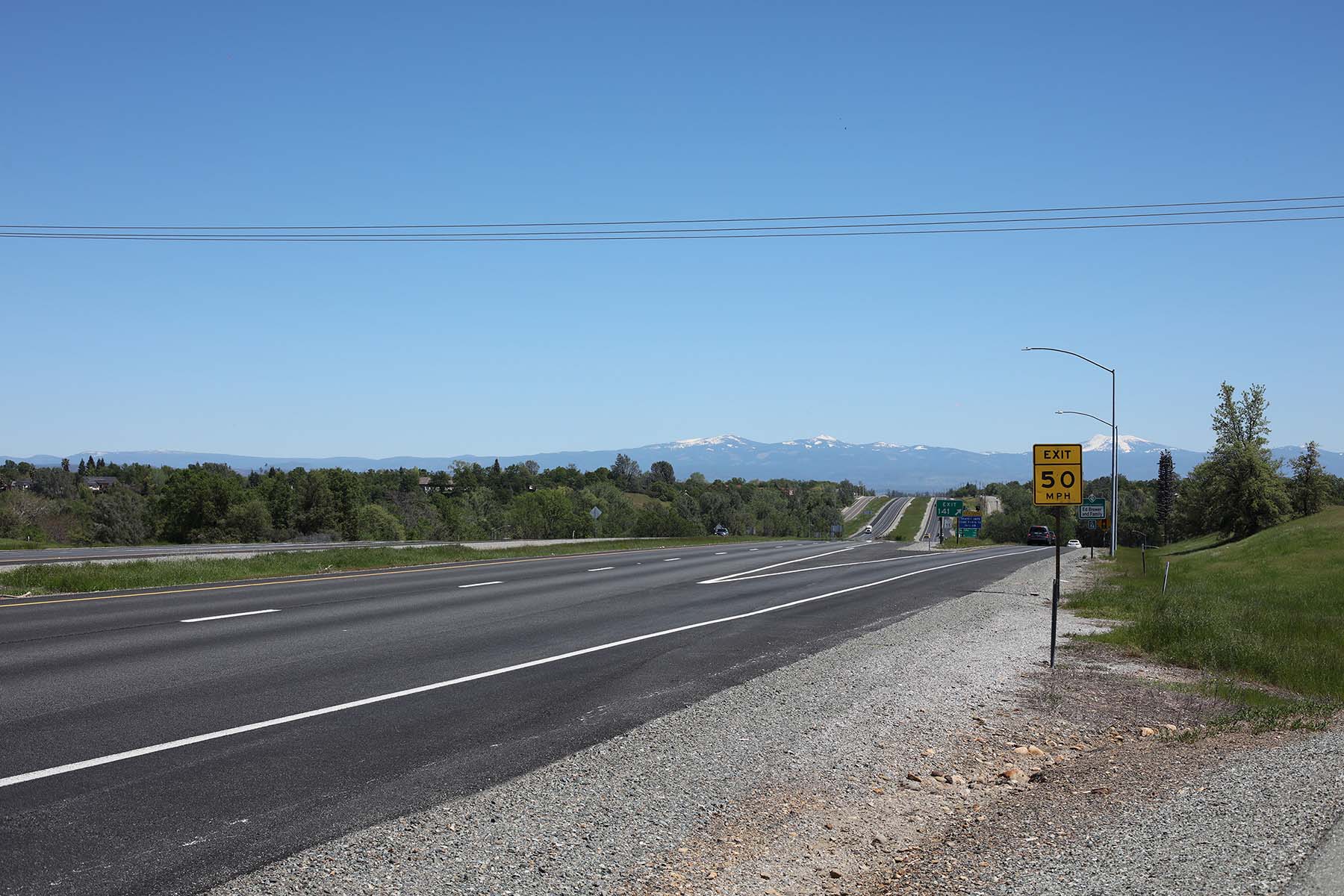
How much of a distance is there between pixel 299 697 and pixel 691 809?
4.89 meters

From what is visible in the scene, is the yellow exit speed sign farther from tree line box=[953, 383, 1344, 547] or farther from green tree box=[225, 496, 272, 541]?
green tree box=[225, 496, 272, 541]

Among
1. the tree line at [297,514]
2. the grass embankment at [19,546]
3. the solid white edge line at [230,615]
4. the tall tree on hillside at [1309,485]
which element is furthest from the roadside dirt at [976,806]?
the tall tree on hillside at [1309,485]

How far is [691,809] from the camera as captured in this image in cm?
677

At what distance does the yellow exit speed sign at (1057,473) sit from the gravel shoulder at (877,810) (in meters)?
4.04

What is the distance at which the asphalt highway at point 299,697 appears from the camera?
591cm

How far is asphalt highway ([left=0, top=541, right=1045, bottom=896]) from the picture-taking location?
5914 millimetres

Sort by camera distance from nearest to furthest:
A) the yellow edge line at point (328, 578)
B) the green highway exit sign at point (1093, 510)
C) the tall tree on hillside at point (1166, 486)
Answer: the yellow edge line at point (328, 578)
the green highway exit sign at point (1093, 510)
the tall tree on hillside at point (1166, 486)

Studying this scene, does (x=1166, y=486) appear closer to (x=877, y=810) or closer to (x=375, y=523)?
(x=375, y=523)

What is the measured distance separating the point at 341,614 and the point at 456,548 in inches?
839

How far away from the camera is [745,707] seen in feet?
32.8

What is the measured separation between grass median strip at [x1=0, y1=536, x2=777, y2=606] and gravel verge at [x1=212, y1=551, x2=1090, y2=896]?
14.6 meters

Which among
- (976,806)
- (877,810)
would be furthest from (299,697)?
(976,806)

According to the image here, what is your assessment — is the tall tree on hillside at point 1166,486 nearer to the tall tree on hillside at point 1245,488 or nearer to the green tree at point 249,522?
the tall tree on hillside at point 1245,488

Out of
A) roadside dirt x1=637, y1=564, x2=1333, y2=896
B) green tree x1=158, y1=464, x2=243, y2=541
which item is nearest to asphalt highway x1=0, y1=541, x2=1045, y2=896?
roadside dirt x1=637, y1=564, x2=1333, y2=896
